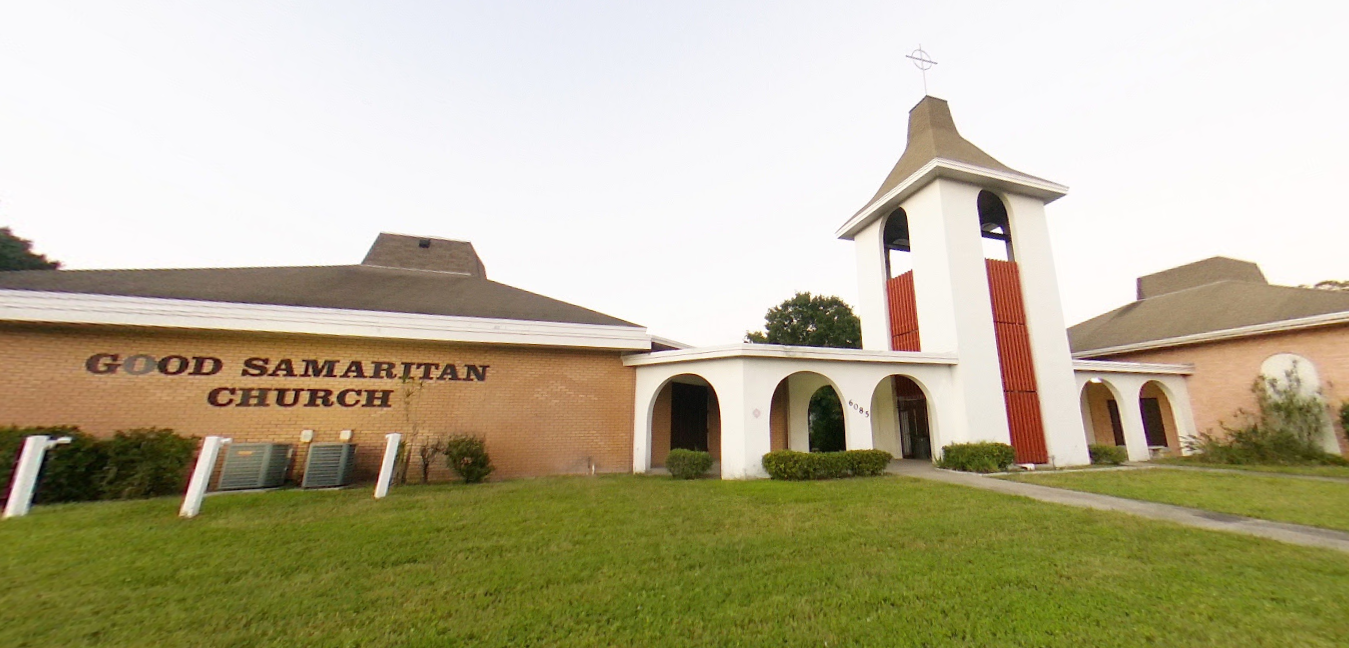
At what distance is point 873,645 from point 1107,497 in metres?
8.71

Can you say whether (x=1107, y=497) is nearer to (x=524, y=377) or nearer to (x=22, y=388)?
(x=524, y=377)

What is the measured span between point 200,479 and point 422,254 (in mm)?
11391

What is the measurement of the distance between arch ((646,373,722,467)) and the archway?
16588 millimetres

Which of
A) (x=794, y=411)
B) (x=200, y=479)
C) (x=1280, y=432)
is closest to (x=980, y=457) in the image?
(x=794, y=411)

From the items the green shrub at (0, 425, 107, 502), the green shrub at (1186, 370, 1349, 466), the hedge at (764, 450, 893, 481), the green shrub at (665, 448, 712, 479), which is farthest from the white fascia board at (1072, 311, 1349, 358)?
the green shrub at (0, 425, 107, 502)

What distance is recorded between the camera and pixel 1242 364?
15438mm

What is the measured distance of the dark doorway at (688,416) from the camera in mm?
15400

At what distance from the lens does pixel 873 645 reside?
311 cm

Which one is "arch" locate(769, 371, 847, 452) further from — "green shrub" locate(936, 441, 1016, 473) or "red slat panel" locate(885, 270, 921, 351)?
"red slat panel" locate(885, 270, 921, 351)

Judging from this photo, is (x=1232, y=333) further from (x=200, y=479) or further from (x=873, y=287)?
(x=200, y=479)

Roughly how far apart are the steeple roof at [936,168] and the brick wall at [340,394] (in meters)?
11.4

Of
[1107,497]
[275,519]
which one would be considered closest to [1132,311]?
[1107,497]

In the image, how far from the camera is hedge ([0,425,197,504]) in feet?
26.8

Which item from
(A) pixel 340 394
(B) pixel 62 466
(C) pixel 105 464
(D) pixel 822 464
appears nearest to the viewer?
(B) pixel 62 466
